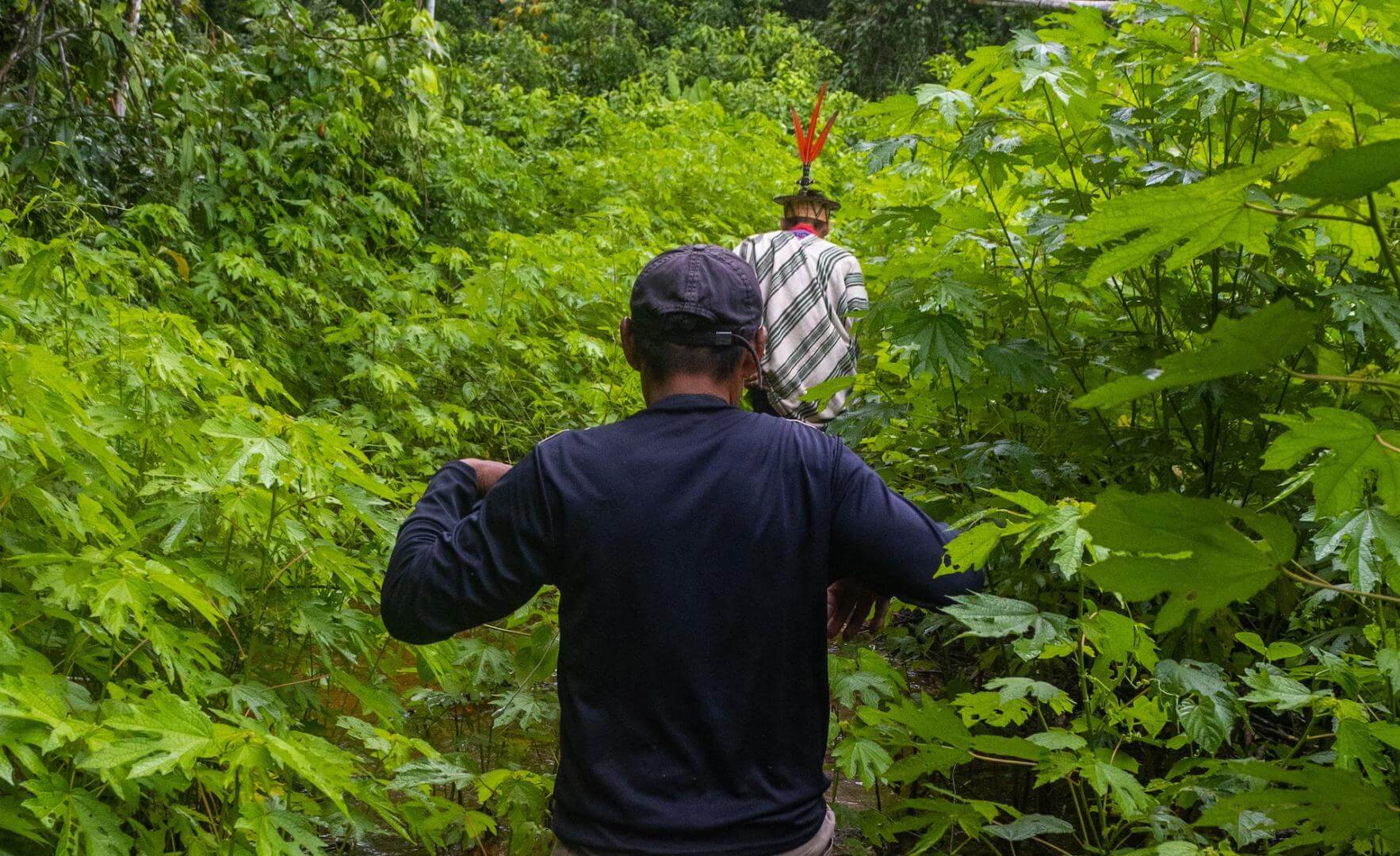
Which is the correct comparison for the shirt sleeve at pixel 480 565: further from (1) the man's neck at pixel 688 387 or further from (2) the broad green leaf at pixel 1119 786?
(2) the broad green leaf at pixel 1119 786

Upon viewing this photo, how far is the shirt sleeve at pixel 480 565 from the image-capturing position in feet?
5.43

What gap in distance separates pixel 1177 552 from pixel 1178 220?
0.29 metres

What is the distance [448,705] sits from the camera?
9.93ft

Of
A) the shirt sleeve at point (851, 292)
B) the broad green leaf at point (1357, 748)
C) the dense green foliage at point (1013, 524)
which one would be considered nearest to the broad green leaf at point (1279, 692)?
the dense green foliage at point (1013, 524)

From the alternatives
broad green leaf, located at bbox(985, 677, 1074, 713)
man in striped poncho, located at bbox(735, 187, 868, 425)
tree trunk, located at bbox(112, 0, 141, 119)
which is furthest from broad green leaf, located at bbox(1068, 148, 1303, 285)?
tree trunk, located at bbox(112, 0, 141, 119)

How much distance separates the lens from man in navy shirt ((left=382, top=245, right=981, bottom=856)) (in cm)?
161

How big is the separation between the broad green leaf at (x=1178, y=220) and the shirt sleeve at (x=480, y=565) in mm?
861

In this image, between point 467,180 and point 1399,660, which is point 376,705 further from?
point 467,180

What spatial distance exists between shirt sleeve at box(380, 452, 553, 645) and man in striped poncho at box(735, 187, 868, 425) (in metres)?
2.90

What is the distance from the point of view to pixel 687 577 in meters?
1.61

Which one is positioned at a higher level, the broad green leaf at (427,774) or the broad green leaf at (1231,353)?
the broad green leaf at (1231,353)

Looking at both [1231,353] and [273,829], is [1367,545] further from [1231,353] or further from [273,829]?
[273,829]

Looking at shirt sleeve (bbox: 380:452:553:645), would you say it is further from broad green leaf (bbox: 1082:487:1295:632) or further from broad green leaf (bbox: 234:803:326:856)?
broad green leaf (bbox: 1082:487:1295:632)

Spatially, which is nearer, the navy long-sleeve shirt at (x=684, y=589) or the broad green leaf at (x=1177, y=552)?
the broad green leaf at (x=1177, y=552)
